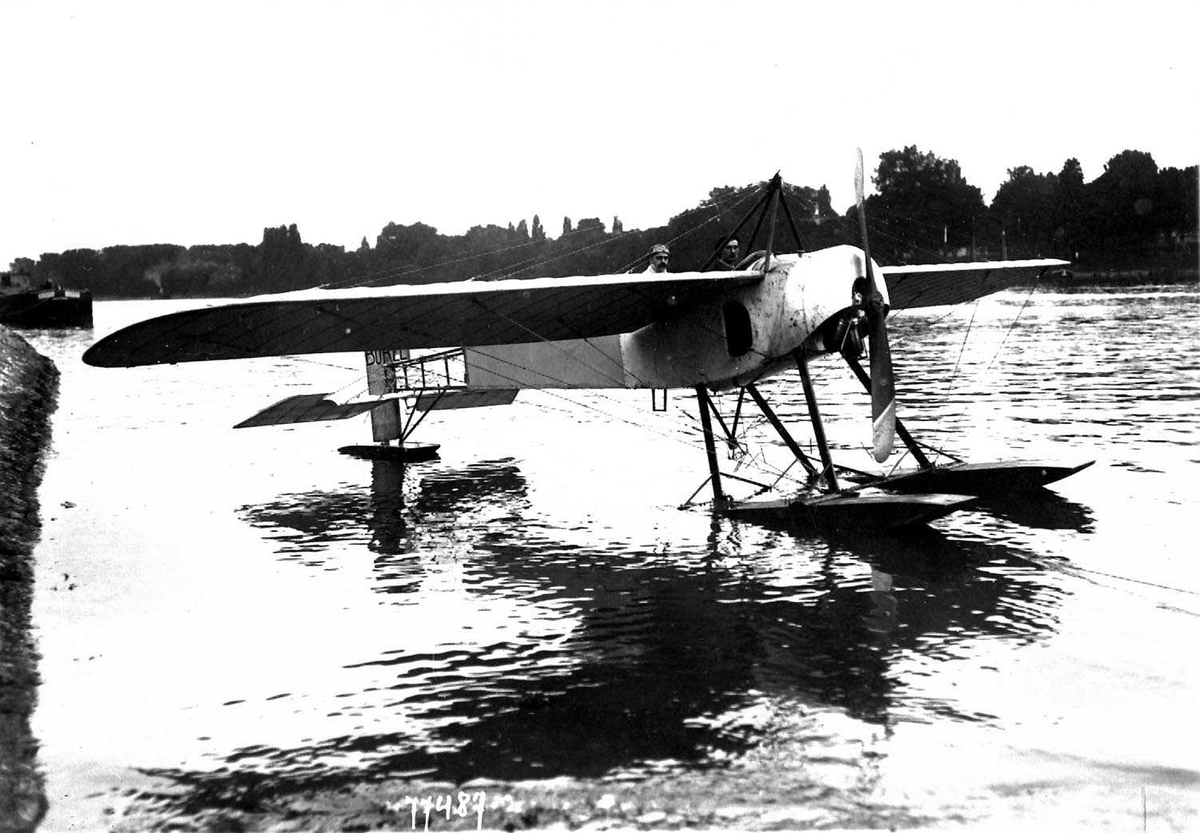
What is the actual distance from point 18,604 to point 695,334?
8.23m

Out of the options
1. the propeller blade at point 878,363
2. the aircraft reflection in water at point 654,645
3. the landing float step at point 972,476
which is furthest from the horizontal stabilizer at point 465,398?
the propeller blade at point 878,363

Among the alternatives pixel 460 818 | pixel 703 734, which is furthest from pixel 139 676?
pixel 703 734

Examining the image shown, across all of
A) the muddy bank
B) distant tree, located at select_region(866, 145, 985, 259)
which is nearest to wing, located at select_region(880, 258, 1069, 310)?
the muddy bank

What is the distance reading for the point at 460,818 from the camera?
5.84 m

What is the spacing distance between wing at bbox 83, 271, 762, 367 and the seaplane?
0.08 feet

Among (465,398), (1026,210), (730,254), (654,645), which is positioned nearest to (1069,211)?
(1026,210)

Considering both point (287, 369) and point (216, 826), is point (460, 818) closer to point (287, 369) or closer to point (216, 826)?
point (216, 826)

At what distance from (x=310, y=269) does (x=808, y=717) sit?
254 feet

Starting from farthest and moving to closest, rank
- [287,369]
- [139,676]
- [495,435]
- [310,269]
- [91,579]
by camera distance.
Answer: [310,269] → [287,369] → [495,435] → [91,579] → [139,676]

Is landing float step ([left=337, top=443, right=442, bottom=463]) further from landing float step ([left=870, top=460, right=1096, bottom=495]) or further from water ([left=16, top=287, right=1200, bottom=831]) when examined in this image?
landing float step ([left=870, top=460, right=1096, bottom=495])

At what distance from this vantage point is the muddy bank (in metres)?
6.26

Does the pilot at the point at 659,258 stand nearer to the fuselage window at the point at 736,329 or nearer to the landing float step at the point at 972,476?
the fuselage window at the point at 736,329

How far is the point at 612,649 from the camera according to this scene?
8656 mm

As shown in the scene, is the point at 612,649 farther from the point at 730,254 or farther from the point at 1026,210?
the point at 1026,210
